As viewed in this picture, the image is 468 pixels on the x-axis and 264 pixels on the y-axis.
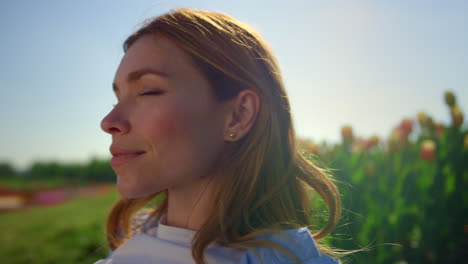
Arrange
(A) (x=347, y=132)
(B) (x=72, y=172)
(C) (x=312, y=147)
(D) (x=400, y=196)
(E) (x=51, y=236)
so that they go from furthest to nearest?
(B) (x=72, y=172), (E) (x=51, y=236), (A) (x=347, y=132), (D) (x=400, y=196), (C) (x=312, y=147)

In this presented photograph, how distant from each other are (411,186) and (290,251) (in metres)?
2.08

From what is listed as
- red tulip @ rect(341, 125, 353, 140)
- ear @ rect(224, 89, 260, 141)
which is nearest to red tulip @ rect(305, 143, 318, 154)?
red tulip @ rect(341, 125, 353, 140)

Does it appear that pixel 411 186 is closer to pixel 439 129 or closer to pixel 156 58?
pixel 439 129

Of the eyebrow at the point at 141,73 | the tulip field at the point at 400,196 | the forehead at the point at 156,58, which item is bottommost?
the tulip field at the point at 400,196

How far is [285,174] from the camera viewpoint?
63.7 inches

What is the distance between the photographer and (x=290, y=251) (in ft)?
4.54

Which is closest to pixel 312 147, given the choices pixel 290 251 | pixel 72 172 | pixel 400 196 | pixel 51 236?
pixel 400 196

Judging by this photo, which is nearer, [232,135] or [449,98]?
[232,135]

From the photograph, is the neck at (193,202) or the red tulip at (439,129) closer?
the neck at (193,202)

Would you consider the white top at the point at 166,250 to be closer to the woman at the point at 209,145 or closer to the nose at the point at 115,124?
the woman at the point at 209,145

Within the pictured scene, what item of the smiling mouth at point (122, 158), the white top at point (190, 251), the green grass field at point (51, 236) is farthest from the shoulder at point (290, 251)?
the green grass field at point (51, 236)

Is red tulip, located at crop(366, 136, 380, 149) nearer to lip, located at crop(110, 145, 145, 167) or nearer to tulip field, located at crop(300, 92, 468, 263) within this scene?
tulip field, located at crop(300, 92, 468, 263)

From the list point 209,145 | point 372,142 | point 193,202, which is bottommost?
point 193,202

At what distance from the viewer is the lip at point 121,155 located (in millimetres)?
1405
